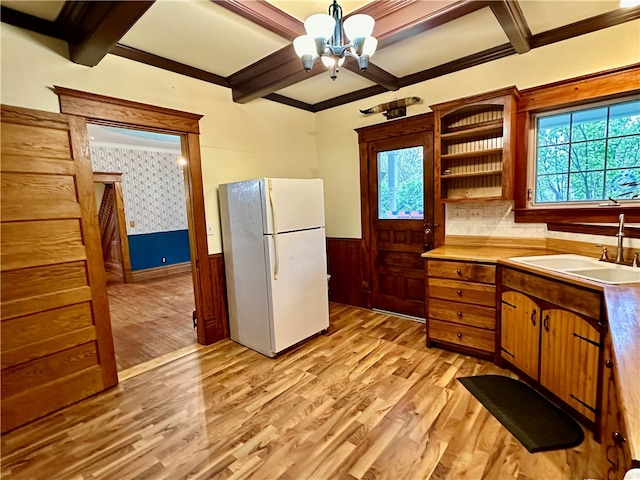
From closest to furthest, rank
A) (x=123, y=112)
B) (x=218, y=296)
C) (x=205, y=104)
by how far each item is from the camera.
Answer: (x=123, y=112)
(x=205, y=104)
(x=218, y=296)

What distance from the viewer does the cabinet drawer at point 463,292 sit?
2.54m

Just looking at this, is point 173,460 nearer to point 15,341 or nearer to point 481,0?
point 15,341

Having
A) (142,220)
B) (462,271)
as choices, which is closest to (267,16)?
(462,271)

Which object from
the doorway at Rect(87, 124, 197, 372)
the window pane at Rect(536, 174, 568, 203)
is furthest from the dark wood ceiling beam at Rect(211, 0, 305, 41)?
the doorway at Rect(87, 124, 197, 372)

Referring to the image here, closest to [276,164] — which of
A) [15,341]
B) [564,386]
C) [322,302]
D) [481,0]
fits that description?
[322,302]

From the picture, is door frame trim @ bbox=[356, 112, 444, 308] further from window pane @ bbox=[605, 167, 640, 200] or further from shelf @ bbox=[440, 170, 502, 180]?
window pane @ bbox=[605, 167, 640, 200]

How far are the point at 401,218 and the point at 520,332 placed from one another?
170 cm

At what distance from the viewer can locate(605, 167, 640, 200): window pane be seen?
2377 mm

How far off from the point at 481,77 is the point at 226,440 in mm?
3568

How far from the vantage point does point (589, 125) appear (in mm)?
2584

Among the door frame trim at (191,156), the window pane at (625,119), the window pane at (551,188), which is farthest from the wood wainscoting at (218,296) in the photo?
the window pane at (625,119)

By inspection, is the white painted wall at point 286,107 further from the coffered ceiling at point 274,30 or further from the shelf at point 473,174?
the shelf at point 473,174

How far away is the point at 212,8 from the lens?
2.06m

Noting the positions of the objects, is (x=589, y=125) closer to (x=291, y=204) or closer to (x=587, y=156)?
(x=587, y=156)
